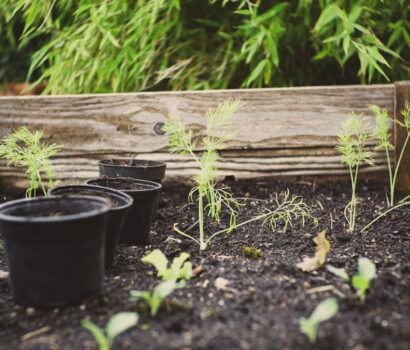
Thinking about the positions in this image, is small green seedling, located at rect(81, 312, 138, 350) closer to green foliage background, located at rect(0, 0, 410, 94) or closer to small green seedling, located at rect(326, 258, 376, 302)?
small green seedling, located at rect(326, 258, 376, 302)

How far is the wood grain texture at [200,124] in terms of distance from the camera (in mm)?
2637

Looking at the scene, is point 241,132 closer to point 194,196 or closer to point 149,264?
point 194,196

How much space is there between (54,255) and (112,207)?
1.09ft

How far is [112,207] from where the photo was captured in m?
1.66

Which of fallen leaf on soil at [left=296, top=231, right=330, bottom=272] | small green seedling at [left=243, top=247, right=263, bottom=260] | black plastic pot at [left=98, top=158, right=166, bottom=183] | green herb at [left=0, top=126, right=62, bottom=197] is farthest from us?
black plastic pot at [left=98, top=158, right=166, bottom=183]

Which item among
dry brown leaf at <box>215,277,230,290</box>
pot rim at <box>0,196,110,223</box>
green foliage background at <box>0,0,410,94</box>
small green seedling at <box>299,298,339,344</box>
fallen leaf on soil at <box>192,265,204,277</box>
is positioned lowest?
fallen leaf on soil at <box>192,265,204,277</box>

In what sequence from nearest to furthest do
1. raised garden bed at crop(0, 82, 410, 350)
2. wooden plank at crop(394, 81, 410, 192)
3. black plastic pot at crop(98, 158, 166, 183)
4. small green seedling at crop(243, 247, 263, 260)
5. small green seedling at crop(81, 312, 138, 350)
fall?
small green seedling at crop(81, 312, 138, 350), raised garden bed at crop(0, 82, 410, 350), small green seedling at crop(243, 247, 263, 260), black plastic pot at crop(98, 158, 166, 183), wooden plank at crop(394, 81, 410, 192)

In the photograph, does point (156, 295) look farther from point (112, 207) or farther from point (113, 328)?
point (112, 207)

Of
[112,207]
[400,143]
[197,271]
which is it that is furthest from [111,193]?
[400,143]

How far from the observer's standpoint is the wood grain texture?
264 centimetres

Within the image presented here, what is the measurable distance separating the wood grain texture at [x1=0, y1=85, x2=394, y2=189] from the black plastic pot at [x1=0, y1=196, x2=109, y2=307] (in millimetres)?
1249

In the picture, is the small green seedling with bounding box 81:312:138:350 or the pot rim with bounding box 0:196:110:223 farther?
the pot rim with bounding box 0:196:110:223

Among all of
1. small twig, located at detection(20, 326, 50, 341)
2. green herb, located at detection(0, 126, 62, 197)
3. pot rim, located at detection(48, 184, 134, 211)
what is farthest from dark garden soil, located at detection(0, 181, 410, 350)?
green herb, located at detection(0, 126, 62, 197)

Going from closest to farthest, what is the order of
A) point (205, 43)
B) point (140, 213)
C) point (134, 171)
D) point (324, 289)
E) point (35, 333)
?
point (35, 333)
point (324, 289)
point (140, 213)
point (134, 171)
point (205, 43)
